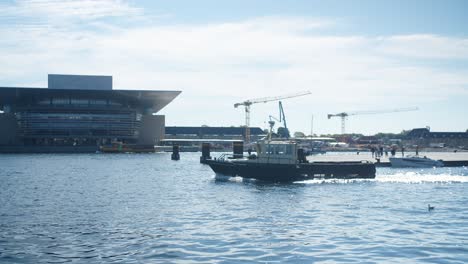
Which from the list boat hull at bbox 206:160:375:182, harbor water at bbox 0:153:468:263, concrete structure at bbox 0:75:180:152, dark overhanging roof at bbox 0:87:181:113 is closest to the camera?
harbor water at bbox 0:153:468:263

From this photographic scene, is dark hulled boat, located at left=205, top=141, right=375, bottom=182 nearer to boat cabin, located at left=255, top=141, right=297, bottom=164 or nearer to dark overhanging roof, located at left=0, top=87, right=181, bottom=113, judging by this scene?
boat cabin, located at left=255, top=141, right=297, bottom=164

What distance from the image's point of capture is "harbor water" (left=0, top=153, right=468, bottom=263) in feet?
73.1

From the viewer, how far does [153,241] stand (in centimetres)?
2484

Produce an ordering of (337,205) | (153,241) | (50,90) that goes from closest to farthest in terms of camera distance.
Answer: (153,241) → (337,205) → (50,90)

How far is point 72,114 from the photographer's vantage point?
7274 inches

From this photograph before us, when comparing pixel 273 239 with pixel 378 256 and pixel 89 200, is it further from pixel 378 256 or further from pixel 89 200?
pixel 89 200

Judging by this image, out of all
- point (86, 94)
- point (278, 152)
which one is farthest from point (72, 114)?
point (278, 152)

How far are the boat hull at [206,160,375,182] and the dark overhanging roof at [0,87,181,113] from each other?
412 feet

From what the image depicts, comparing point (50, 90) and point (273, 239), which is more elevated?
point (50, 90)

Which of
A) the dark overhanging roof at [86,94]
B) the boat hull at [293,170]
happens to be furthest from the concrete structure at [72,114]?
the boat hull at [293,170]

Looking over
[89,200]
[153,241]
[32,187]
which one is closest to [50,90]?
[32,187]

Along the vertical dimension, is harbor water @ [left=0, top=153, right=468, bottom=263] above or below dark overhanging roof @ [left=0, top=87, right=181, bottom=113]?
below

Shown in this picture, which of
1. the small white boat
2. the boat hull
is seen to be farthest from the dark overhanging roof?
the boat hull

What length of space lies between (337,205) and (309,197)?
5.43 meters
